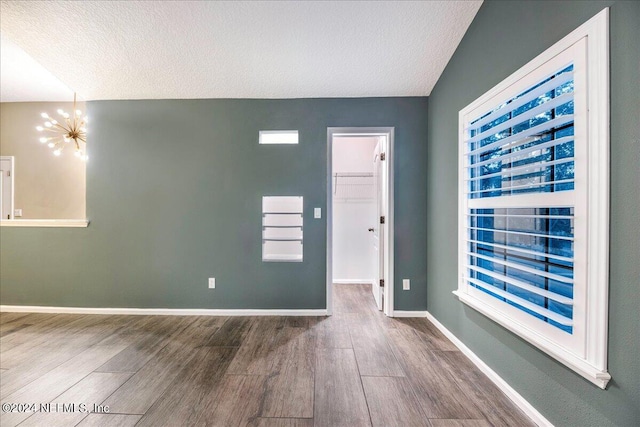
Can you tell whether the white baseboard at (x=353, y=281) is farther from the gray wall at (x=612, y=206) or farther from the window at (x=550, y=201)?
the window at (x=550, y=201)

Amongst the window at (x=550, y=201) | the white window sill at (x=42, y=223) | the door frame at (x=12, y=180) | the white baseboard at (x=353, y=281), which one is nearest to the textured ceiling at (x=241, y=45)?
the window at (x=550, y=201)

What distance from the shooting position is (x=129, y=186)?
307 centimetres

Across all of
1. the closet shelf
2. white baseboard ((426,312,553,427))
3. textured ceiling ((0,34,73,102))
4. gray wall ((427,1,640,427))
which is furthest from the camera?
the closet shelf

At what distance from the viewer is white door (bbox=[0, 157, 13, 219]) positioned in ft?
12.4

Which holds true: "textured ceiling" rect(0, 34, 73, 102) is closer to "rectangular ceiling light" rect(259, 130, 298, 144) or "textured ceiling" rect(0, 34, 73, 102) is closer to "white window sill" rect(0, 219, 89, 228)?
"white window sill" rect(0, 219, 89, 228)

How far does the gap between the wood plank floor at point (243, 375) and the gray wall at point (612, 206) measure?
0.26 meters

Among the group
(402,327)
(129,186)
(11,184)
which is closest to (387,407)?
(402,327)

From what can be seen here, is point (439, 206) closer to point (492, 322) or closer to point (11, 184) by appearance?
point (492, 322)

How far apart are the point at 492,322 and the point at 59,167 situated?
5.61 meters

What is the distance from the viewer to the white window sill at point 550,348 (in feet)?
3.70

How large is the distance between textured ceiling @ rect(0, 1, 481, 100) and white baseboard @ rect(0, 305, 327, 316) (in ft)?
8.02

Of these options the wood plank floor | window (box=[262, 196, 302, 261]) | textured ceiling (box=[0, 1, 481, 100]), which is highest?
textured ceiling (box=[0, 1, 481, 100])

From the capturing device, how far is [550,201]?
Answer: 1389mm

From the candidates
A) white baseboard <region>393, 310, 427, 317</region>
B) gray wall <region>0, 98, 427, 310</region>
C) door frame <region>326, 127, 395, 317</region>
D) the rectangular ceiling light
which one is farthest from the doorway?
white baseboard <region>393, 310, 427, 317</region>
